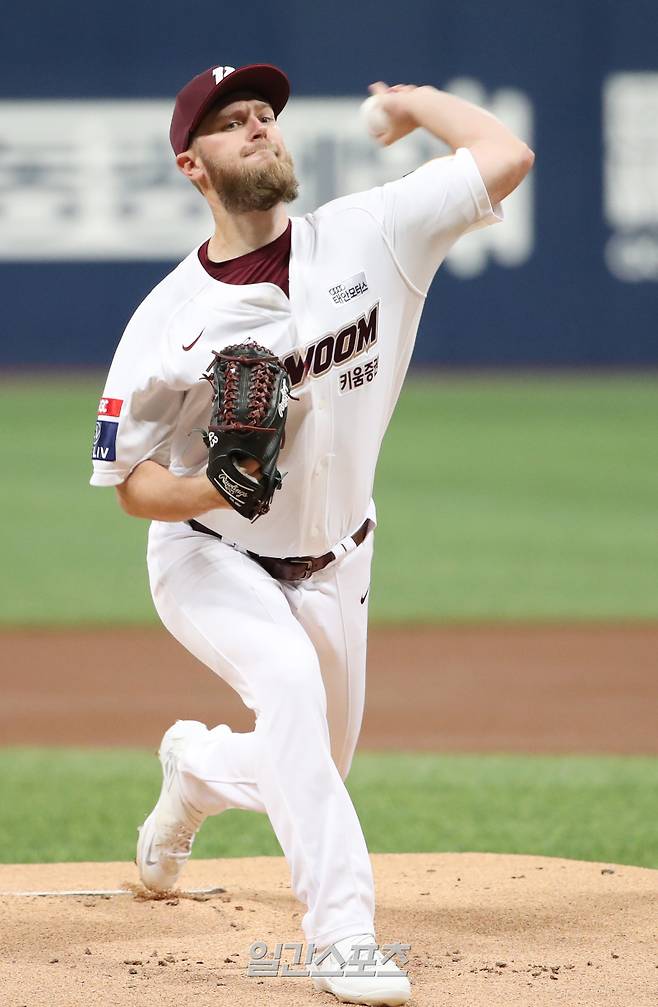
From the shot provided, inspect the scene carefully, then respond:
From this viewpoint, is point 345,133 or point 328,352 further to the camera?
point 345,133

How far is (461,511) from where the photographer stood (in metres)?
11.8

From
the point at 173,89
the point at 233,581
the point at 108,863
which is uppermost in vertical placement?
the point at 173,89

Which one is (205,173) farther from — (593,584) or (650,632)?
(593,584)

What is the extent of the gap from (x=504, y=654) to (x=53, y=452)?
746 cm

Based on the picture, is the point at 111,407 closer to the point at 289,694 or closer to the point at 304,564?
the point at 304,564

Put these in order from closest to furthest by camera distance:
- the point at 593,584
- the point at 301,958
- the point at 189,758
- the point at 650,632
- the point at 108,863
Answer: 1. the point at 301,958
2. the point at 189,758
3. the point at 108,863
4. the point at 650,632
5. the point at 593,584

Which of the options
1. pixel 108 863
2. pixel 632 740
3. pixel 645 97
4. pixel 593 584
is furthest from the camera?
pixel 645 97

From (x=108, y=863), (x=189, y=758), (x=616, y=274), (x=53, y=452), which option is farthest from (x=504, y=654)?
(x=616, y=274)

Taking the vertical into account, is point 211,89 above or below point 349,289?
above

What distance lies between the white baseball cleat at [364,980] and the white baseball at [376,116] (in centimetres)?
194

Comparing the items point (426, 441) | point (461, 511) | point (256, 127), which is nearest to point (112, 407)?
point (256, 127)

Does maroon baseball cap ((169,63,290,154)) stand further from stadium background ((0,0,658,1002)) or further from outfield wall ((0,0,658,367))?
outfield wall ((0,0,658,367))

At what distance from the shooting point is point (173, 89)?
1800cm

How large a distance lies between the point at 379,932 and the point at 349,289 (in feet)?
5.16
